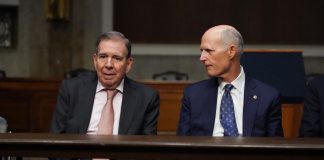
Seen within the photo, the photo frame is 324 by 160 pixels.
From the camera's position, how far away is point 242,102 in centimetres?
325

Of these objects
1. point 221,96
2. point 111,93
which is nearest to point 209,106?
point 221,96

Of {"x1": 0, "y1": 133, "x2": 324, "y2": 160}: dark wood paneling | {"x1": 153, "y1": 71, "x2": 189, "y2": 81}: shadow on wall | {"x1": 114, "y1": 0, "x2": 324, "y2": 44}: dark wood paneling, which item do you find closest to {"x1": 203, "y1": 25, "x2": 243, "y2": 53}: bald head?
{"x1": 0, "y1": 133, "x2": 324, "y2": 160}: dark wood paneling

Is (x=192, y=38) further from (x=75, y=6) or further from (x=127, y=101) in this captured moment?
(x=127, y=101)

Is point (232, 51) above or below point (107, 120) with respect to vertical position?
above

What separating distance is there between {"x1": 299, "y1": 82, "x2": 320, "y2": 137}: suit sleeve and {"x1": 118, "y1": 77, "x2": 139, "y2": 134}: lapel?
0.95 m

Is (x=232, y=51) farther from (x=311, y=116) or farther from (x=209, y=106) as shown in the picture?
(x=311, y=116)

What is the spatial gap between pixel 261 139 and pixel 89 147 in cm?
61

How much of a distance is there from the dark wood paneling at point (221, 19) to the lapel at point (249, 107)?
24.5 feet

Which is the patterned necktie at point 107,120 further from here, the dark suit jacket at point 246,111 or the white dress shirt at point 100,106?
the dark suit jacket at point 246,111

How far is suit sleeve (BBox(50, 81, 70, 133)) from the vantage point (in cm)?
329

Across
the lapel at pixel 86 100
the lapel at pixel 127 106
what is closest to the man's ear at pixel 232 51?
the lapel at pixel 127 106

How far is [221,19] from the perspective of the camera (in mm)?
10711

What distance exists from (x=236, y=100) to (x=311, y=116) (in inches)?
16.5

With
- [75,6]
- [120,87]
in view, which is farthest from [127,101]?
[75,6]
